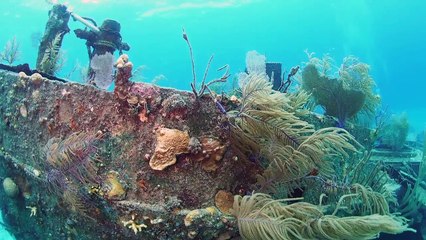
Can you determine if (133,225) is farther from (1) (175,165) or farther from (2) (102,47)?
(2) (102,47)

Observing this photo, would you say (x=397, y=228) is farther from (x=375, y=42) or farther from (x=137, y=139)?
(x=375, y=42)

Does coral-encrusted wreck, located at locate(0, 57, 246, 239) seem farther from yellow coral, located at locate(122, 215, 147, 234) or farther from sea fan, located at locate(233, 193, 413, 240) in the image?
sea fan, located at locate(233, 193, 413, 240)

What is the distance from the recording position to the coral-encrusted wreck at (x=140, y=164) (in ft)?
11.3

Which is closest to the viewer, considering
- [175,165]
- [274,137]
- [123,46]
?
[175,165]

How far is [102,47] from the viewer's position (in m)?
7.12

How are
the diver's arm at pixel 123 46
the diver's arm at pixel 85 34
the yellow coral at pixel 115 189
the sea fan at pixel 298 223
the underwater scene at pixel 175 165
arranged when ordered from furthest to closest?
the diver's arm at pixel 123 46 < the diver's arm at pixel 85 34 < the yellow coral at pixel 115 189 < the underwater scene at pixel 175 165 < the sea fan at pixel 298 223

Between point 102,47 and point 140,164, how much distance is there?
14.3 feet

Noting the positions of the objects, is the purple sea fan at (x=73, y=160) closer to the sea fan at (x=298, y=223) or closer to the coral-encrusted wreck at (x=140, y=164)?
the coral-encrusted wreck at (x=140, y=164)

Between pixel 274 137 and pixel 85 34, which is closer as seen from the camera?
pixel 274 137

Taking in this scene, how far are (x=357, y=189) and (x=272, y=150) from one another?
1155 millimetres

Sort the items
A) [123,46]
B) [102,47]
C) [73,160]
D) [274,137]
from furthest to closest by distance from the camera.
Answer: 1. [123,46]
2. [102,47]
3. [274,137]
4. [73,160]

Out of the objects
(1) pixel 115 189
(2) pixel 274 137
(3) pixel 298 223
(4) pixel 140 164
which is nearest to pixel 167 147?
(4) pixel 140 164

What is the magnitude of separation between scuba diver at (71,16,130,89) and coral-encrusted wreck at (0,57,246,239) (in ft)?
9.99

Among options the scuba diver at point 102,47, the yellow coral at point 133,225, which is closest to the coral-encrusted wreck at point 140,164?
the yellow coral at point 133,225
